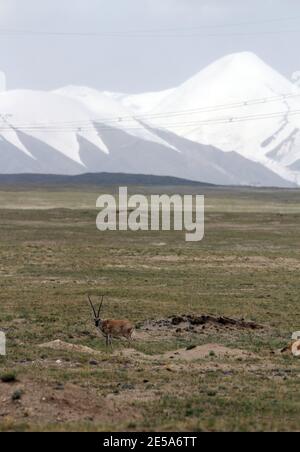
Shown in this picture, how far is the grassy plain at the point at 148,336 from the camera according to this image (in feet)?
63.0

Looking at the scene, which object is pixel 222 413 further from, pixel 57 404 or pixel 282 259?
pixel 282 259

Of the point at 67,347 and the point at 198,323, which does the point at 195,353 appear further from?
the point at 198,323

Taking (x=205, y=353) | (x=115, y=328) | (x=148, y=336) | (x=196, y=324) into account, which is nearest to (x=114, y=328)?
(x=115, y=328)

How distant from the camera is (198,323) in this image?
3450 centimetres

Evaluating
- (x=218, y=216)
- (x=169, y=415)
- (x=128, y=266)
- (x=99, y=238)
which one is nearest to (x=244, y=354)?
(x=169, y=415)

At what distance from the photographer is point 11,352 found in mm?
27078

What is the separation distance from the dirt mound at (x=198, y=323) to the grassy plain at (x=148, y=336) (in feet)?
1.66

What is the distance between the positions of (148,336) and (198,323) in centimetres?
300

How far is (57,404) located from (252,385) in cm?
574

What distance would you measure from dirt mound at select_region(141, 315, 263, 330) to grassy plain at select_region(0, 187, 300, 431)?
0.51 metres

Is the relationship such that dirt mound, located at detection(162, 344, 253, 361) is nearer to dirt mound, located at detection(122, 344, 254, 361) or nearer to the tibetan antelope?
dirt mound, located at detection(122, 344, 254, 361)

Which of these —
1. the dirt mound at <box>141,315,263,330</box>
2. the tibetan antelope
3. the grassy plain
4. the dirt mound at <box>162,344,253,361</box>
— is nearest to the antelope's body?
the tibetan antelope

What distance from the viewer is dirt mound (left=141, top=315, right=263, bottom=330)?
34.2m

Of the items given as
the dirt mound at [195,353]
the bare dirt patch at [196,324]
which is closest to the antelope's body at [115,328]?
the dirt mound at [195,353]
